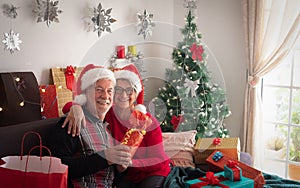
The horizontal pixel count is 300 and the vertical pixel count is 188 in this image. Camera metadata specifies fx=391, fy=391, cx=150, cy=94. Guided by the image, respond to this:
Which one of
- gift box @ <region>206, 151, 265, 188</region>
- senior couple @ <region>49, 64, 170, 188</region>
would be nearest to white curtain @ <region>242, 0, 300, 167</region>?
gift box @ <region>206, 151, 265, 188</region>

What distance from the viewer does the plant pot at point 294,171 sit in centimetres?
362

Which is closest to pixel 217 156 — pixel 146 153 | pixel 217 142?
pixel 217 142

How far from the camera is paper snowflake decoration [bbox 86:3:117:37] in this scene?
11.1ft

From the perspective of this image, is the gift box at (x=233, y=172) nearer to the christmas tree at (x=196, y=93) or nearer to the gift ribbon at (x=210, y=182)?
the gift ribbon at (x=210, y=182)

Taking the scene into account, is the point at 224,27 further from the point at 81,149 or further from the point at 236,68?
the point at 81,149

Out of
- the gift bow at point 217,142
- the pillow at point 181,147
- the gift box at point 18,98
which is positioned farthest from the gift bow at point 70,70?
the gift bow at point 217,142

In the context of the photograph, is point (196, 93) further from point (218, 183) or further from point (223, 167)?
point (218, 183)

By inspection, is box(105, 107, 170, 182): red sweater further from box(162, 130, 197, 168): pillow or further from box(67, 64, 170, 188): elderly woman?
box(162, 130, 197, 168): pillow

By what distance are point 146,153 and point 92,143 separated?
45 cm

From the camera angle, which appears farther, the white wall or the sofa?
the white wall

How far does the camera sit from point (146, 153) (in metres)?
2.43

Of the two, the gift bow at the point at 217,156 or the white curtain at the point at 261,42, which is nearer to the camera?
the gift bow at the point at 217,156

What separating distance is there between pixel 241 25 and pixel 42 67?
194 centimetres

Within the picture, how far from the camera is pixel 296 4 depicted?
11.0 feet
